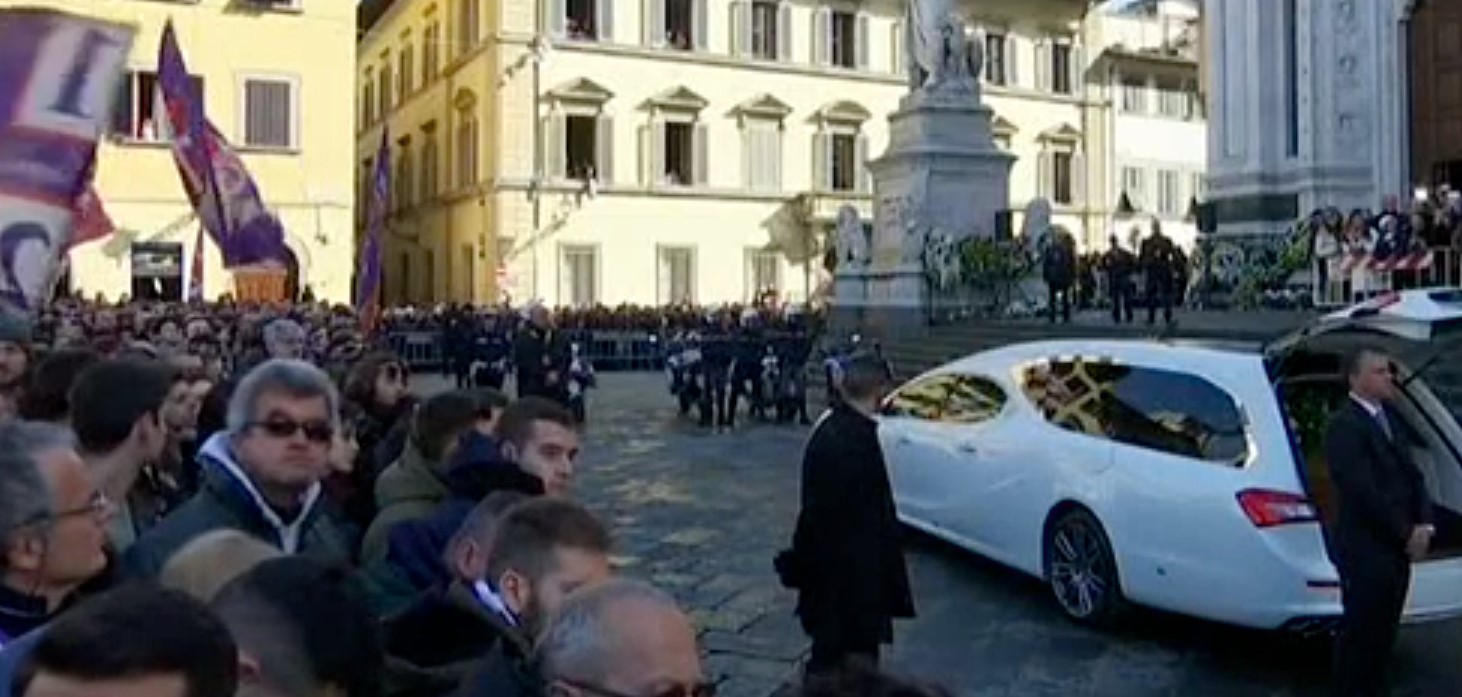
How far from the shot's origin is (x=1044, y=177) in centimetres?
5253

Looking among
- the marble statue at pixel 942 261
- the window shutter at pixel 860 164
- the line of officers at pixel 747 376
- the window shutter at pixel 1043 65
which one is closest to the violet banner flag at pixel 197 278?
the line of officers at pixel 747 376

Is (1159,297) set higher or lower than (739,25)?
lower

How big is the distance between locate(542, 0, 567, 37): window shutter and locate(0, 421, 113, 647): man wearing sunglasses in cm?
→ 4035

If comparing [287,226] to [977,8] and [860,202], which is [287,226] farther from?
[977,8]

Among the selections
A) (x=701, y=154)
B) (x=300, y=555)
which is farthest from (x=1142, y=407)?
(x=701, y=154)

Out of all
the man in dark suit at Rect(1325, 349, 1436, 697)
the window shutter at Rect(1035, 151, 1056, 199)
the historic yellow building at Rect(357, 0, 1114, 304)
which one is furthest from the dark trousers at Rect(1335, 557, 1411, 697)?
the window shutter at Rect(1035, 151, 1056, 199)

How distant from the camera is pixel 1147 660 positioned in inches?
302

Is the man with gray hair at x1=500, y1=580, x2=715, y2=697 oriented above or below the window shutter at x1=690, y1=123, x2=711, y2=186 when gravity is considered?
below

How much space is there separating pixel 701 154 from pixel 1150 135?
20.2 metres

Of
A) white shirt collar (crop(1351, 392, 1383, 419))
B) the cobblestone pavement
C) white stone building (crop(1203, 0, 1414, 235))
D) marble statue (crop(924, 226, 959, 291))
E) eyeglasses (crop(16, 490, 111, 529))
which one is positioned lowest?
the cobblestone pavement

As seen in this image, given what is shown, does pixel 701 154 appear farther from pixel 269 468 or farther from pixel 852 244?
pixel 269 468

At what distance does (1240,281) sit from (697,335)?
339 inches

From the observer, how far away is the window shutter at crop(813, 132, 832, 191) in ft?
153

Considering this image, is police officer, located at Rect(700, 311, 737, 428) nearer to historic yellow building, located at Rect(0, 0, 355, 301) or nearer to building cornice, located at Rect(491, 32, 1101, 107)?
historic yellow building, located at Rect(0, 0, 355, 301)
